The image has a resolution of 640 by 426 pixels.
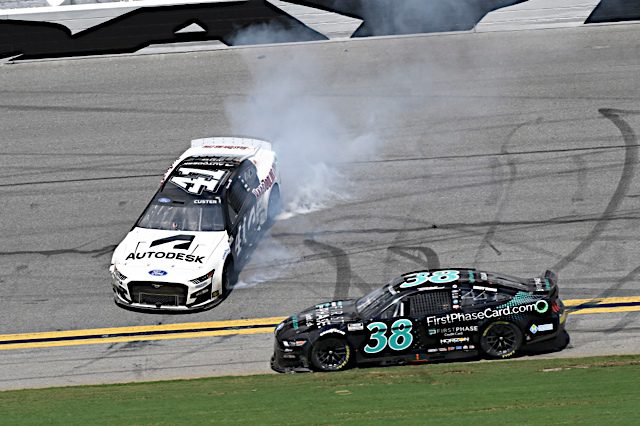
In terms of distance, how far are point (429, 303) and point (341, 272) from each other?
3.26m

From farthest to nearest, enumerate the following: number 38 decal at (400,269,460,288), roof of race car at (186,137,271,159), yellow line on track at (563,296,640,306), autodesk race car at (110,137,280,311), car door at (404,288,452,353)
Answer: roof of race car at (186,137,271,159)
autodesk race car at (110,137,280,311)
yellow line on track at (563,296,640,306)
number 38 decal at (400,269,460,288)
car door at (404,288,452,353)

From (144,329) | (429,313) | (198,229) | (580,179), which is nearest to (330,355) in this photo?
(429,313)

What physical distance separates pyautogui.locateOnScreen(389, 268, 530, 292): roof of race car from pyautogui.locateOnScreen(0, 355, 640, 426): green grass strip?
1.03 m

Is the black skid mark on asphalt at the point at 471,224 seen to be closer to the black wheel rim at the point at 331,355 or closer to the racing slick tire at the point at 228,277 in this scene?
the racing slick tire at the point at 228,277

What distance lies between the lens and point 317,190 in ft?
62.6

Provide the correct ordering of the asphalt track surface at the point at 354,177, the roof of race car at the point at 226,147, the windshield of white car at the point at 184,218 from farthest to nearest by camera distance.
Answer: the roof of race car at the point at 226,147, the windshield of white car at the point at 184,218, the asphalt track surface at the point at 354,177

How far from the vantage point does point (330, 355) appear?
44.2ft

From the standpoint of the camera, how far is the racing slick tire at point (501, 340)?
43.8 ft

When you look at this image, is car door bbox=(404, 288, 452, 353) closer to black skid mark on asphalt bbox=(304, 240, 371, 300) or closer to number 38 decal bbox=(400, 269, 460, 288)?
number 38 decal bbox=(400, 269, 460, 288)

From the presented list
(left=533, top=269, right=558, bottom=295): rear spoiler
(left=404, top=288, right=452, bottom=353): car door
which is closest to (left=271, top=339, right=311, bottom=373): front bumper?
(left=404, top=288, right=452, bottom=353): car door

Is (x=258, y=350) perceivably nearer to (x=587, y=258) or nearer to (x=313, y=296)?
(x=313, y=296)

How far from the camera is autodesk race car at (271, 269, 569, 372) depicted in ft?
43.7

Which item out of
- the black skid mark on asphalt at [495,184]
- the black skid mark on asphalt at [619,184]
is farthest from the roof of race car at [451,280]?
the black skid mark on asphalt at [495,184]

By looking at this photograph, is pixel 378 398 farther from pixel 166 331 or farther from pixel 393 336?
pixel 166 331
